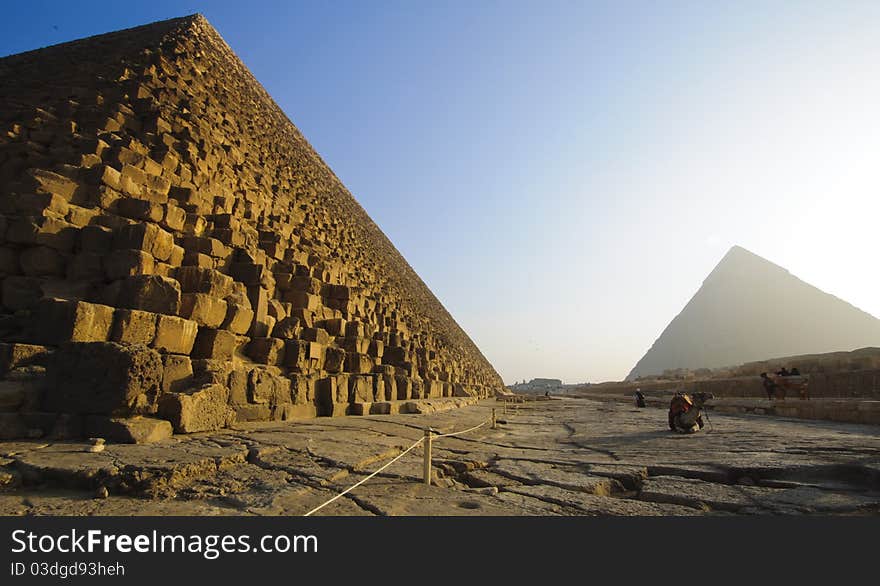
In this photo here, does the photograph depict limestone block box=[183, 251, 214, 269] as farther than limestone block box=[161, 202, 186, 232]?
No

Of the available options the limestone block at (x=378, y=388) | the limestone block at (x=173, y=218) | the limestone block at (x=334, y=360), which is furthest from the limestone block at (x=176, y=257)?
the limestone block at (x=378, y=388)

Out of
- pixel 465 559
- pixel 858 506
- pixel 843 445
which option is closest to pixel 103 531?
pixel 465 559

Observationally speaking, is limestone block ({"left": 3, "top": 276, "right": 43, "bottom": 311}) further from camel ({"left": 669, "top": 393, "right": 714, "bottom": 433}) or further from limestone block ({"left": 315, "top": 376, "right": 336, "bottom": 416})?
camel ({"left": 669, "top": 393, "right": 714, "bottom": 433})

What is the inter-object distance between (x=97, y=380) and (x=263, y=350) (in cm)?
256

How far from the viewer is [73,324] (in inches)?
157

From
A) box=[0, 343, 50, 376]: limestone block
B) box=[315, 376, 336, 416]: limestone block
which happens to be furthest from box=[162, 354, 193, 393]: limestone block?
box=[315, 376, 336, 416]: limestone block

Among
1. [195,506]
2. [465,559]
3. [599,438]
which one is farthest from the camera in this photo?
[599,438]

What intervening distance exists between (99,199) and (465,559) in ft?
20.8

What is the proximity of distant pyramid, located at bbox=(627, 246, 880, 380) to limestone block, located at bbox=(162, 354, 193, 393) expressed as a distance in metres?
82.3

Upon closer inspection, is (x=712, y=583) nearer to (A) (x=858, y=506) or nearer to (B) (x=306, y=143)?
(A) (x=858, y=506)

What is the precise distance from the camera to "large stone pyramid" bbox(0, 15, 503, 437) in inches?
151

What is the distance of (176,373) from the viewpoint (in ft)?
14.2

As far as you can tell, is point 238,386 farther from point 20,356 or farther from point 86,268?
point 86,268

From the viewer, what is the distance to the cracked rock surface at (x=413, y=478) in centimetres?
243
